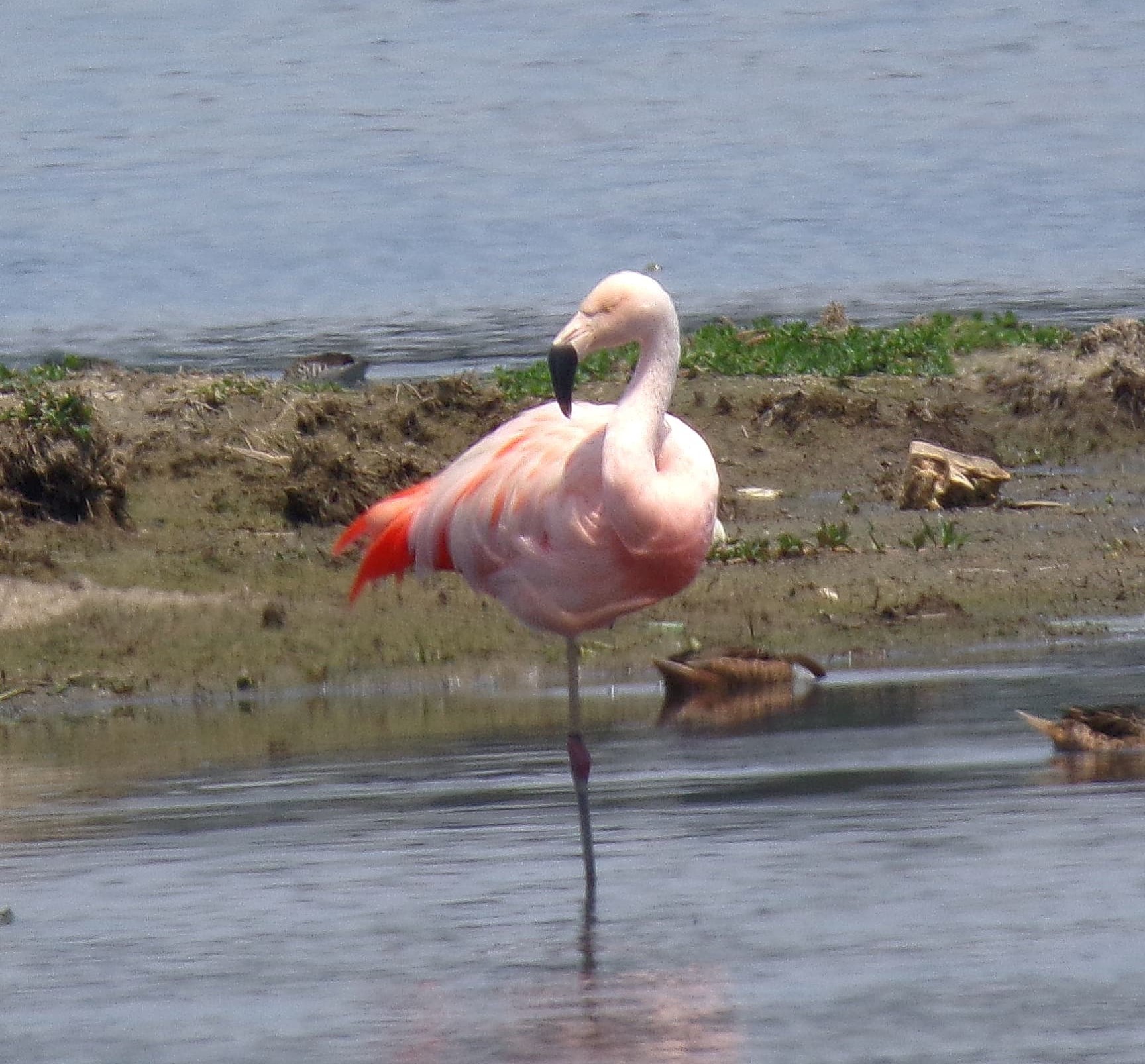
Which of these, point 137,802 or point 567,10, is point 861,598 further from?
point 567,10

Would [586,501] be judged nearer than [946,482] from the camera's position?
Yes

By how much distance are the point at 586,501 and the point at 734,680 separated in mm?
→ 2248

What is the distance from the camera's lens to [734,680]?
9672 mm

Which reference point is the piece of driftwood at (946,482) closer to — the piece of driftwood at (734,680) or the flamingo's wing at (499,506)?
the piece of driftwood at (734,680)

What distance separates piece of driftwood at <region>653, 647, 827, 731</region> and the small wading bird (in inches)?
67.0

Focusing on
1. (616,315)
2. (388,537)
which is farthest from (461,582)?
(616,315)

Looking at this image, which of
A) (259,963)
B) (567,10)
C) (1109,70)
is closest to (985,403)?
(259,963)

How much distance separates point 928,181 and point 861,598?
62.1 feet

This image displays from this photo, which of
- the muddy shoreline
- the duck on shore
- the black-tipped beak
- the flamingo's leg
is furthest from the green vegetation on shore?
the black-tipped beak

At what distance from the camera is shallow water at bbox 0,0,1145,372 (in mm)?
22203

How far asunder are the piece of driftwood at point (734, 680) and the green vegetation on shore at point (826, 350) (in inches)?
201

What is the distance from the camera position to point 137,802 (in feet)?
27.4

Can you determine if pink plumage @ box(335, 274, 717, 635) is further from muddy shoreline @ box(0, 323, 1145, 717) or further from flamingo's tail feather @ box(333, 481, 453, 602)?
muddy shoreline @ box(0, 323, 1145, 717)

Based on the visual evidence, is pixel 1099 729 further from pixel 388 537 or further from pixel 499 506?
pixel 388 537
